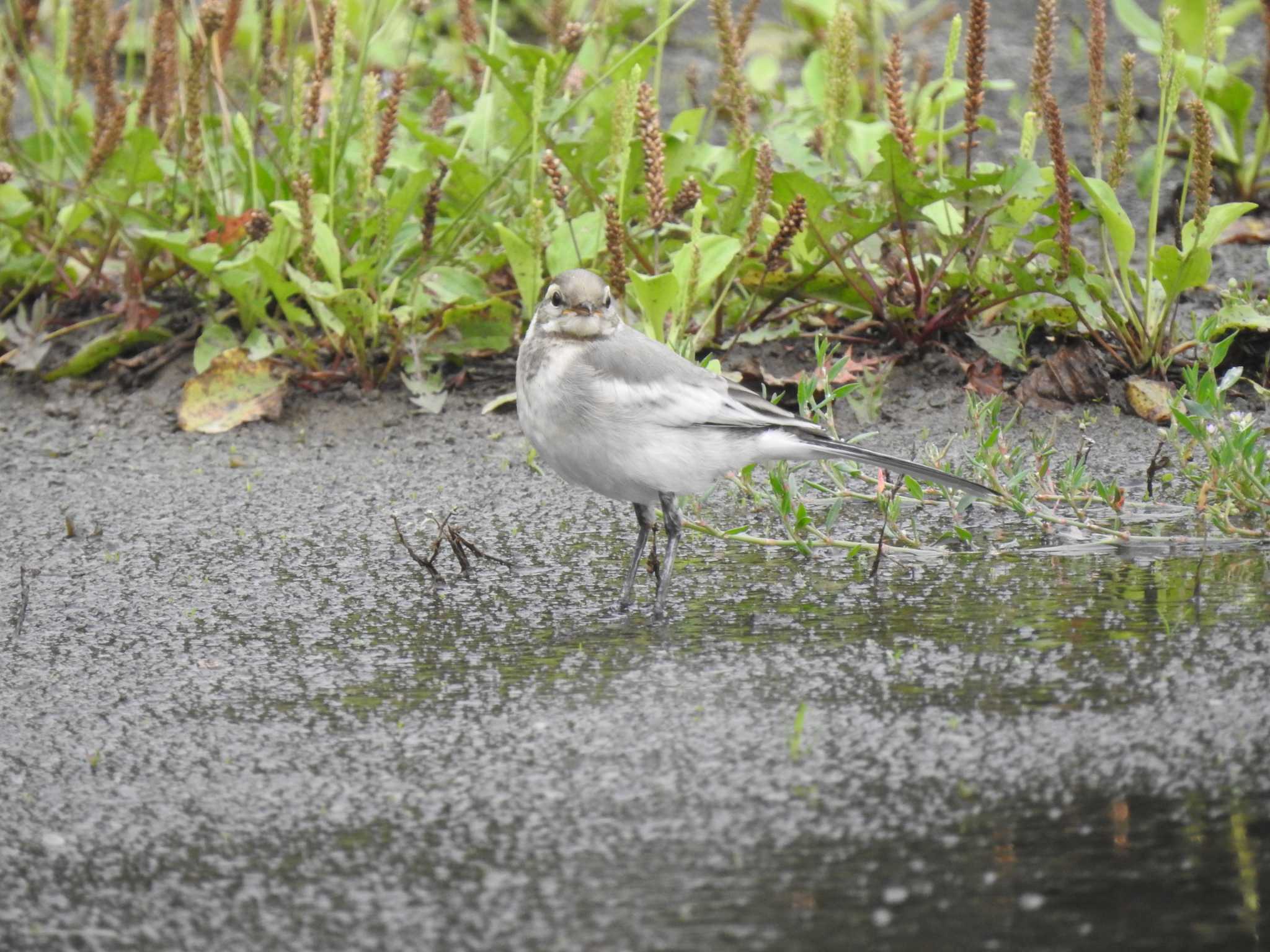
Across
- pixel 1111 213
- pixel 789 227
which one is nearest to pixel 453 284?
pixel 789 227

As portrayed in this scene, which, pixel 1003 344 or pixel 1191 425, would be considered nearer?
pixel 1191 425

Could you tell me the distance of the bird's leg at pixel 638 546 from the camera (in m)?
3.73

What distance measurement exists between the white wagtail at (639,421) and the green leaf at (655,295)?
773 millimetres

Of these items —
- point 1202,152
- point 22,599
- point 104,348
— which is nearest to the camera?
point 22,599

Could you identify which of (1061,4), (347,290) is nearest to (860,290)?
(347,290)

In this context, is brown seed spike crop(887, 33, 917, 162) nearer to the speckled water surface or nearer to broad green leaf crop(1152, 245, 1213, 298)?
broad green leaf crop(1152, 245, 1213, 298)

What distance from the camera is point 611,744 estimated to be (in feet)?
9.34

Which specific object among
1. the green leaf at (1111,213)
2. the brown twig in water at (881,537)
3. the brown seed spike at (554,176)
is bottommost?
the brown twig in water at (881,537)

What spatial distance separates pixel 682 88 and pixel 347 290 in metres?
3.93

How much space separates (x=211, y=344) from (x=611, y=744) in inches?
121

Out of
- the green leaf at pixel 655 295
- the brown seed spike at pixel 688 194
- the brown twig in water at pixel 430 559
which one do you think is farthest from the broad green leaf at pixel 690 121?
the brown twig in water at pixel 430 559

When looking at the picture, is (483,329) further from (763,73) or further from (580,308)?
(763,73)

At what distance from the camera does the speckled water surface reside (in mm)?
2285

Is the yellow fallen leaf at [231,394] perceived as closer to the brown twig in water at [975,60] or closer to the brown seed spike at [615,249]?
the brown seed spike at [615,249]
